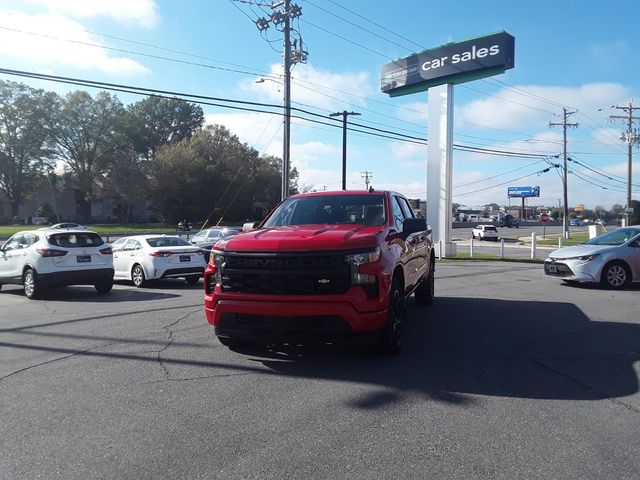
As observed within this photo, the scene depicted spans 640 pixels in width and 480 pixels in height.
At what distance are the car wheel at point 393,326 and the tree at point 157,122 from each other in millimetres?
80082

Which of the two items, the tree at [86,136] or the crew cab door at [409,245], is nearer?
the crew cab door at [409,245]

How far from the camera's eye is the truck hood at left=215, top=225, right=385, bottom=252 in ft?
18.1

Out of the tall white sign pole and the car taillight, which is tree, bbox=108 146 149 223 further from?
the car taillight

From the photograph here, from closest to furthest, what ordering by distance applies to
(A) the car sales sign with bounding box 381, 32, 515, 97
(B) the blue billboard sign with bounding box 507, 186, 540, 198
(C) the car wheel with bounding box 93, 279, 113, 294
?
(C) the car wheel with bounding box 93, 279, 113, 294, (A) the car sales sign with bounding box 381, 32, 515, 97, (B) the blue billboard sign with bounding box 507, 186, 540, 198

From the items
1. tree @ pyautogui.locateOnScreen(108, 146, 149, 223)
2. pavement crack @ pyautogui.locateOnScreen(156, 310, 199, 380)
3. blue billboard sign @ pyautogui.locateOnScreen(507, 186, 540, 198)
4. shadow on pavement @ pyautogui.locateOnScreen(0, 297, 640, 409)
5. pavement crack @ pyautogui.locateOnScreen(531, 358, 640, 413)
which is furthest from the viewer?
blue billboard sign @ pyautogui.locateOnScreen(507, 186, 540, 198)

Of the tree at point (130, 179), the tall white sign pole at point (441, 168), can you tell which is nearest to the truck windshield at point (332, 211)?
the tall white sign pole at point (441, 168)

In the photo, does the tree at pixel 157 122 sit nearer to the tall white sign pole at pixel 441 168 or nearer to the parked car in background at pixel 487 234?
the parked car in background at pixel 487 234

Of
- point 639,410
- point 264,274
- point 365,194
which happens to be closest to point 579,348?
point 639,410

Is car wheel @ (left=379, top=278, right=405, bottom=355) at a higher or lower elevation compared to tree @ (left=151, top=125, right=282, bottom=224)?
lower

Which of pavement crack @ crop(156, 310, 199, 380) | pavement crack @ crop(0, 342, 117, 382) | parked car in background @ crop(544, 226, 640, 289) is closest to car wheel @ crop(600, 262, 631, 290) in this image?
parked car in background @ crop(544, 226, 640, 289)

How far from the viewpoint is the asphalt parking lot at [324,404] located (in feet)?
11.8

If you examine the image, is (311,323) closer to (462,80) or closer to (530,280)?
(530,280)

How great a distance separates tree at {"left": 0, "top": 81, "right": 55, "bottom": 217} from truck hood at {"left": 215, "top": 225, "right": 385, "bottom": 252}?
7108 cm

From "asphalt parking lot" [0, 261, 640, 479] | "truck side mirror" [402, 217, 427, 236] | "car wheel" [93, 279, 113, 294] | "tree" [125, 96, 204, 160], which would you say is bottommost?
"asphalt parking lot" [0, 261, 640, 479]
